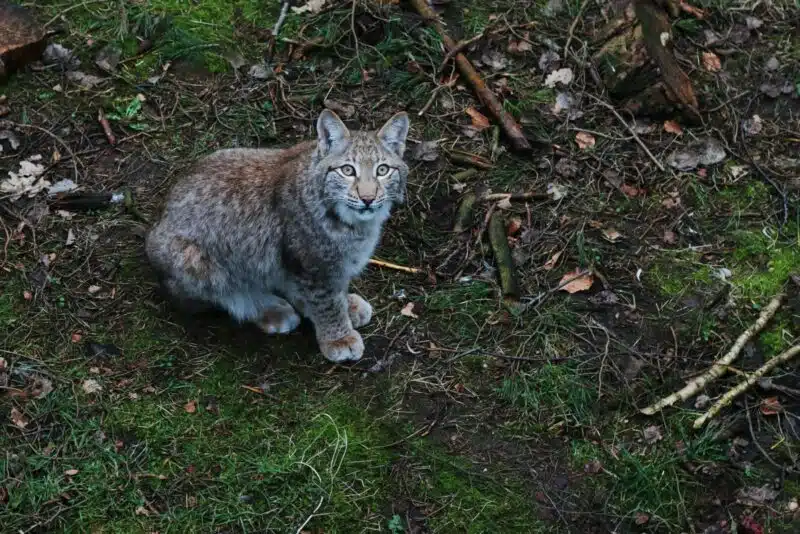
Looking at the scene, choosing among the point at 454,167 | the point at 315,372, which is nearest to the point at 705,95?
the point at 454,167

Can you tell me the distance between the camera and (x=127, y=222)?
5785 millimetres

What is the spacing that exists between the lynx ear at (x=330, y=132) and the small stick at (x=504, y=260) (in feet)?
4.74

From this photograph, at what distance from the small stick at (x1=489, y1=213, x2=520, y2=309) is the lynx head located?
1056 mm

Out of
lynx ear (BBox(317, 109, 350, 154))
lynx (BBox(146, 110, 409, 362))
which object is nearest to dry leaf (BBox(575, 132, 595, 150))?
lynx (BBox(146, 110, 409, 362))

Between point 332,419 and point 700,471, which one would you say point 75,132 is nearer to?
point 332,419

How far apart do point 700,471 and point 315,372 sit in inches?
88.9

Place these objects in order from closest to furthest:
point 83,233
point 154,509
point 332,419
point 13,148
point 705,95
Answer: point 154,509 → point 332,419 → point 83,233 → point 13,148 → point 705,95

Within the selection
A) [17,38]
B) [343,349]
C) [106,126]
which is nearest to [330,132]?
[343,349]

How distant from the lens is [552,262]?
5.75m

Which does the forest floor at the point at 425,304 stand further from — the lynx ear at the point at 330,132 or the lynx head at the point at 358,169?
the lynx ear at the point at 330,132

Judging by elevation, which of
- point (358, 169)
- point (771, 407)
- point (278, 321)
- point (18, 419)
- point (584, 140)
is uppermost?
point (358, 169)

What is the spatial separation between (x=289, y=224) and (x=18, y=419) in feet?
5.98

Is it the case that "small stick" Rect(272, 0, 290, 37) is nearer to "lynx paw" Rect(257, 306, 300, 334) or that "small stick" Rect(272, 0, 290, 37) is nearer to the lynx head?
the lynx head

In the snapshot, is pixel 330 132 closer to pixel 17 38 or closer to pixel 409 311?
pixel 409 311
